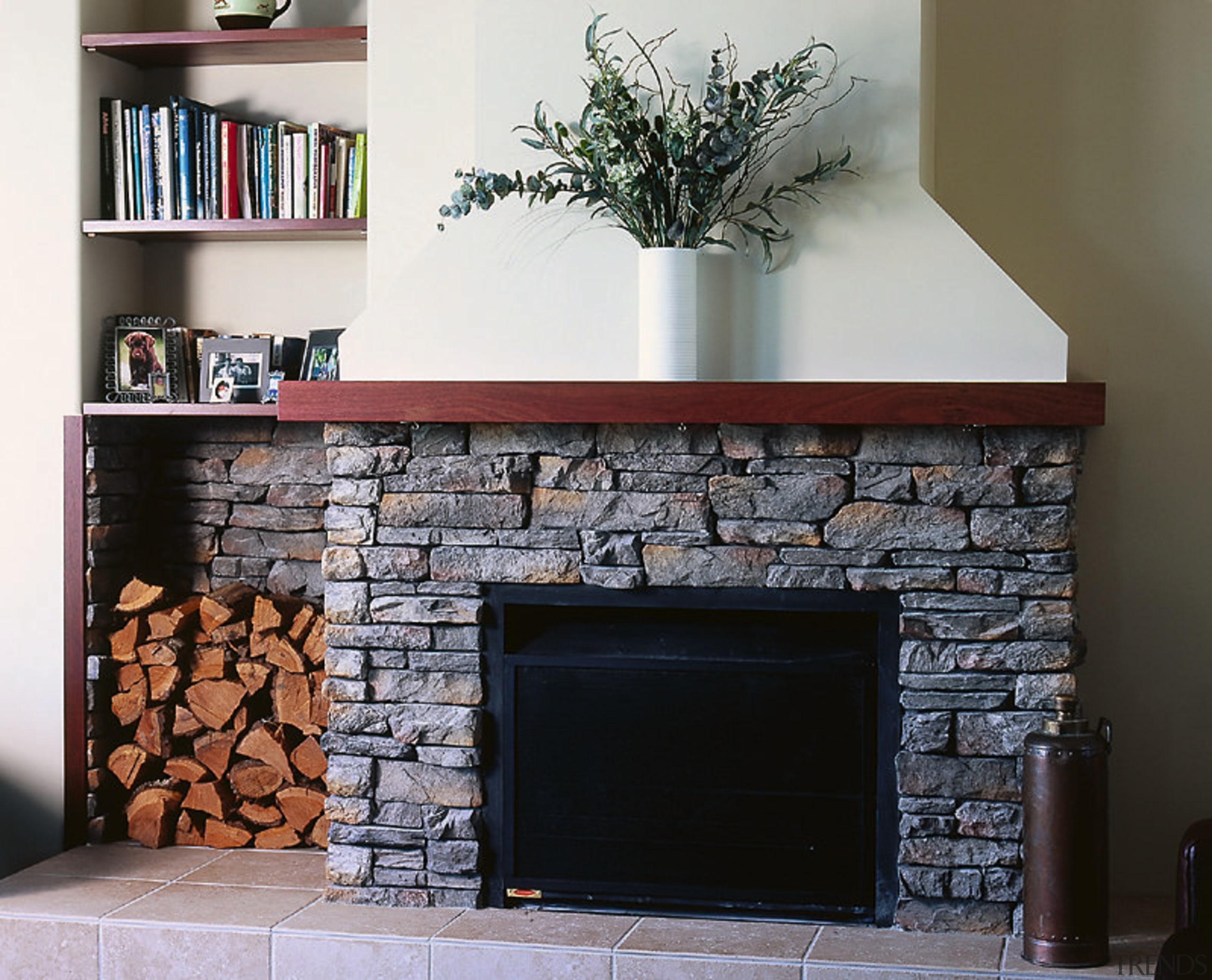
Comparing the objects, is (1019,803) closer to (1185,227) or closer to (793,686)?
(793,686)

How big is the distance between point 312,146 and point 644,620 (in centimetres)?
137

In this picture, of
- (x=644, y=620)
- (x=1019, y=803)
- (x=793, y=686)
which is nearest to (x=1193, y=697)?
(x=1019, y=803)

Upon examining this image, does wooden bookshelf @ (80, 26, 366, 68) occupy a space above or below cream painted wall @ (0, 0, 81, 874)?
above

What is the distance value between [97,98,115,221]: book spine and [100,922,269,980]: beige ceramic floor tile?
5.48 ft

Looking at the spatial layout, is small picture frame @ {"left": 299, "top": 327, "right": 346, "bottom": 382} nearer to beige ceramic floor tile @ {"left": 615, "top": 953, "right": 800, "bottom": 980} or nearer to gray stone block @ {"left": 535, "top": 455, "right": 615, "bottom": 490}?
gray stone block @ {"left": 535, "top": 455, "right": 615, "bottom": 490}

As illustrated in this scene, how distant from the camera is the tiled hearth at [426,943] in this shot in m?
2.92

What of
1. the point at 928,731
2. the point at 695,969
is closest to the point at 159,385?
the point at 695,969

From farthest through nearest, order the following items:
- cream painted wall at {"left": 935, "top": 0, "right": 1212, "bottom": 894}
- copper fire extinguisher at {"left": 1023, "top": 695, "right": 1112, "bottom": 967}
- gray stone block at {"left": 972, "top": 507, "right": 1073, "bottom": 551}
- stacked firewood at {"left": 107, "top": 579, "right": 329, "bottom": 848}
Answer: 1. stacked firewood at {"left": 107, "top": 579, "right": 329, "bottom": 848}
2. cream painted wall at {"left": 935, "top": 0, "right": 1212, "bottom": 894}
3. gray stone block at {"left": 972, "top": 507, "right": 1073, "bottom": 551}
4. copper fire extinguisher at {"left": 1023, "top": 695, "right": 1112, "bottom": 967}

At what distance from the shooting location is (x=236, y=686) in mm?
3650

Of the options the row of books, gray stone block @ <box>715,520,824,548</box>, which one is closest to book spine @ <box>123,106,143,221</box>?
the row of books

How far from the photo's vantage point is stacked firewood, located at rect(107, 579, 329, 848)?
363cm

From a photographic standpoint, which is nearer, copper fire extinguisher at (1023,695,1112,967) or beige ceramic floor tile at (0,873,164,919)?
copper fire extinguisher at (1023,695,1112,967)

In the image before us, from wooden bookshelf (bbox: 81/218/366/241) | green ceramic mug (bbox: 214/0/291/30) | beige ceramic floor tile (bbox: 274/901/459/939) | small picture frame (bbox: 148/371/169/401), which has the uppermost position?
green ceramic mug (bbox: 214/0/291/30)

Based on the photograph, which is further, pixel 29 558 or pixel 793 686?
pixel 29 558
